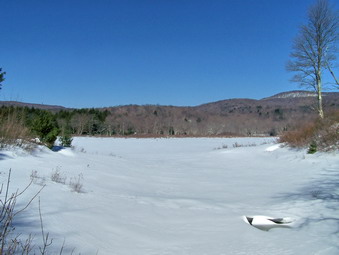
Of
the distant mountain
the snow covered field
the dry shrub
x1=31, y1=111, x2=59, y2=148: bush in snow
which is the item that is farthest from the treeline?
the distant mountain

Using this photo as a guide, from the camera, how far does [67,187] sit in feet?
16.0

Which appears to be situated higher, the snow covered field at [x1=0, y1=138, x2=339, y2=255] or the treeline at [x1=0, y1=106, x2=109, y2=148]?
the treeline at [x1=0, y1=106, x2=109, y2=148]

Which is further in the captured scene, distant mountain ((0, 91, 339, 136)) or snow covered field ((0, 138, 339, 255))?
distant mountain ((0, 91, 339, 136))

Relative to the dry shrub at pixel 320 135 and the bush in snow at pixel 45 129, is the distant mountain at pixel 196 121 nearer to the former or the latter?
the dry shrub at pixel 320 135

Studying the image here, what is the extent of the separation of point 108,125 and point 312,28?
73919mm

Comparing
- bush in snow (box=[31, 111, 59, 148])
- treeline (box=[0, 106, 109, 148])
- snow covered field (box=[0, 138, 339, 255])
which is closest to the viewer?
snow covered field (box=[0, 138, 339, 255])

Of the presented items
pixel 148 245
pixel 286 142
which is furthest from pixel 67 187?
pixel 286 142

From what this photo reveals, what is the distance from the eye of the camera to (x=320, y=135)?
12258mm

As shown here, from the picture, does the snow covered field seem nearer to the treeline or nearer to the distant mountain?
the treeline

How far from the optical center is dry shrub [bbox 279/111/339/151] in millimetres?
10906

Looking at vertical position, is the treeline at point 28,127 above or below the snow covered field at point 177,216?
above

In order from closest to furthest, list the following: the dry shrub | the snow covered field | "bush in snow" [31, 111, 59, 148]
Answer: the snow covered field
"bush in snow" [31, 111, 59, 148]
the dry shrub

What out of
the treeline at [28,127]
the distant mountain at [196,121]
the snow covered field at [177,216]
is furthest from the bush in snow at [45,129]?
the distant mountain at [196,121]

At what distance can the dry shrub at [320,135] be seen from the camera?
10906mm
